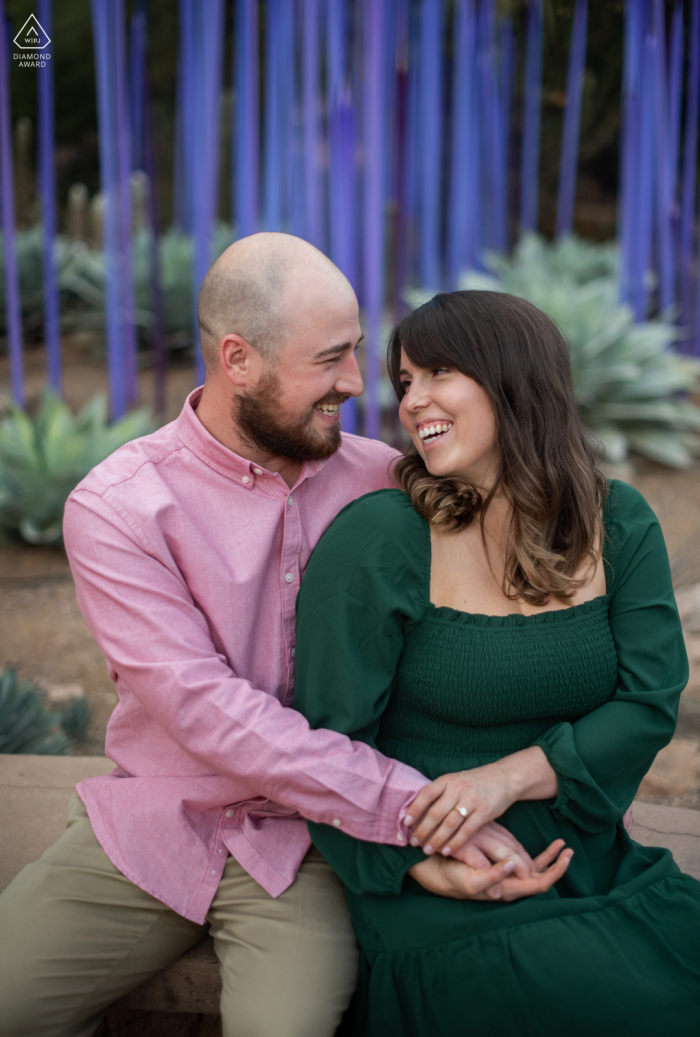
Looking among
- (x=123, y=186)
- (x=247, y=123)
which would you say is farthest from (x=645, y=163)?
(x=123, y=186)

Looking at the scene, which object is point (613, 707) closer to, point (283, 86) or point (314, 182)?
point (314, 182)

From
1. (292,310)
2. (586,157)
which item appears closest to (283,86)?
(292,310)

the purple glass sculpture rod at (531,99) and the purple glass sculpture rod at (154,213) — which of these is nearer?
the purple glass sculpture rod at (154,213)

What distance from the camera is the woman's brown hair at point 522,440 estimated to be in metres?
1.91

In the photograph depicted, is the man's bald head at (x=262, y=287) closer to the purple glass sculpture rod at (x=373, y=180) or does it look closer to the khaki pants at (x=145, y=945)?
the khaki pants at (x=145, y=945)

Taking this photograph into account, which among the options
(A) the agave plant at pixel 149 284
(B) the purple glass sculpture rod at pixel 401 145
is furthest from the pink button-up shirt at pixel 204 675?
(A) the agave plant at pixel 149 284

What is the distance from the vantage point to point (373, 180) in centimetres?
536

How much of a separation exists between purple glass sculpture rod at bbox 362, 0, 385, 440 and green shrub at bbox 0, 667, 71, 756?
246 centimetres

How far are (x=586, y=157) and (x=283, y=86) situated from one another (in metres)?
7.35

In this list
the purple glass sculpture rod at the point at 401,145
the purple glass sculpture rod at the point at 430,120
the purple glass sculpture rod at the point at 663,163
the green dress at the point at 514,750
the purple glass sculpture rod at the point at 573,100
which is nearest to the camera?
the green dress at the point at 514,750

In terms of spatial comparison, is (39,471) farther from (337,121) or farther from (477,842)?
(477,842)

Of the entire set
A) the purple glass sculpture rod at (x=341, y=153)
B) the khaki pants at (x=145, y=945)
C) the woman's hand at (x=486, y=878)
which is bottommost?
the khaki pants at (x=145, y=945)

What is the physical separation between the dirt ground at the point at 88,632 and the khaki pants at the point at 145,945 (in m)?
1.62

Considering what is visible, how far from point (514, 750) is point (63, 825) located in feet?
3.96
